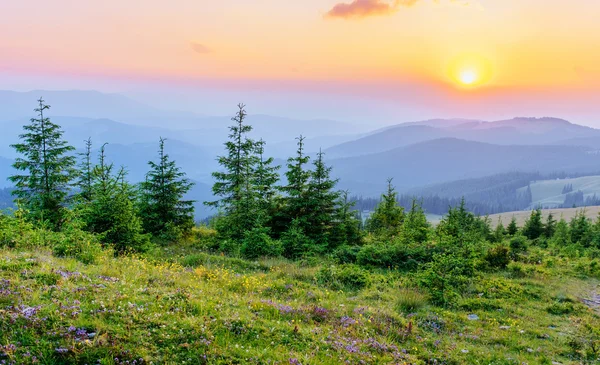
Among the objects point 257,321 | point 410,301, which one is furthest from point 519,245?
point 257,321

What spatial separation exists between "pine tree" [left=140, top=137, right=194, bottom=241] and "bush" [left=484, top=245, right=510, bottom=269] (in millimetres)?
17411

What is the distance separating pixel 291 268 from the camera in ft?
44.7

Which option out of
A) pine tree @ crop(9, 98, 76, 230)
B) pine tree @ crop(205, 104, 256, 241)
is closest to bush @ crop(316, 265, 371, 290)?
→ pine tree @ crop(205, 104, 256, 241)

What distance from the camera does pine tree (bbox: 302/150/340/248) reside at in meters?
20.6

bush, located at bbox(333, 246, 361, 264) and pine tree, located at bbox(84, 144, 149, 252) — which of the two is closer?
pine tree, located at bbox(84, 144, 149, 252)

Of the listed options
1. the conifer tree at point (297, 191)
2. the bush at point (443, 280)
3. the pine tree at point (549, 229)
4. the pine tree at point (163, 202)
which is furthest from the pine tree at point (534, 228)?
the pine tree at point (163, 202)

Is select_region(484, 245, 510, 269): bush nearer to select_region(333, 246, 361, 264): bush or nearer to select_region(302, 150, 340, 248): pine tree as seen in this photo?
select_region(333, 246, 361, 264): bush

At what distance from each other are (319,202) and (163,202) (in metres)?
10.1

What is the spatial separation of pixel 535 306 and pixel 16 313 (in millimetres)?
13964

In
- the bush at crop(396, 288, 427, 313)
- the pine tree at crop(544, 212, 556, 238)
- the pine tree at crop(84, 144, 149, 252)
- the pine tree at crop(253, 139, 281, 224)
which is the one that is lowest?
the pine tree at crop(544, 212, 556, 238)

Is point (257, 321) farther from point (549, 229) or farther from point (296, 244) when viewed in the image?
point (549, 229)

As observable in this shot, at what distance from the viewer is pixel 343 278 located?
12.2m

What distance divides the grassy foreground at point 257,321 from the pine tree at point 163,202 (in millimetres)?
10571

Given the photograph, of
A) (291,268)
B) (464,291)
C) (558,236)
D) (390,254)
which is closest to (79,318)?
(291,268)
